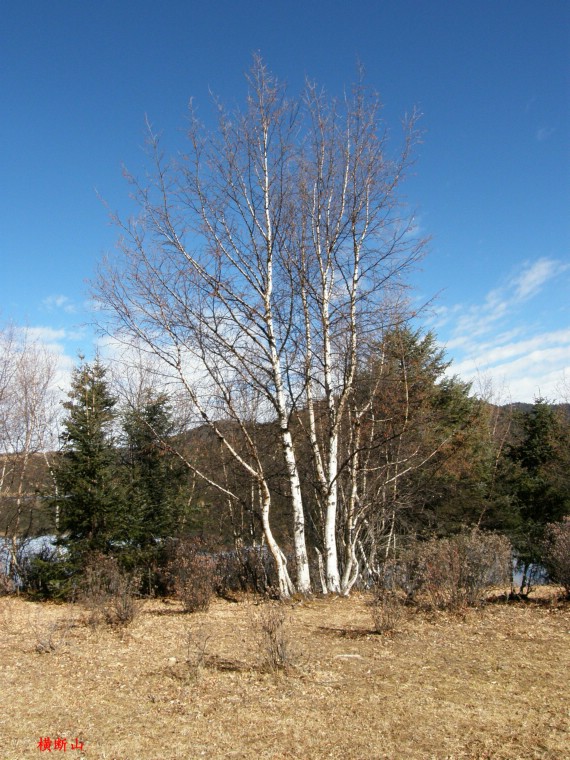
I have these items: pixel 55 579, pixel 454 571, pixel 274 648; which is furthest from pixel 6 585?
pixel 454 571

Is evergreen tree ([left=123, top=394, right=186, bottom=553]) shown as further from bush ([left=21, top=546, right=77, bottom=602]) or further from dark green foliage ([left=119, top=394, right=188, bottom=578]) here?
bush ([left=21, top=546, right=77, bottom=602])

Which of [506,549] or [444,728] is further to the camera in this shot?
[506,549]

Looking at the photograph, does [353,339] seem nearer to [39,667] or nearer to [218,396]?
[218,396]

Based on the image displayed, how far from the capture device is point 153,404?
1439 cm

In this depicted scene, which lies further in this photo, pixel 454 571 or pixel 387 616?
pixel 454 571

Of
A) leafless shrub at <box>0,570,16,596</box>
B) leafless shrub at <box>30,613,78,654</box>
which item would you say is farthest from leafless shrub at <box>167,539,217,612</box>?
leafless shrub at <box>0,570,16,596</box>

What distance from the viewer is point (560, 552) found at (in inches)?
287

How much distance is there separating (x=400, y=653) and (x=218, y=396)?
549cm

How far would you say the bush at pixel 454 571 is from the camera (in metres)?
6.85

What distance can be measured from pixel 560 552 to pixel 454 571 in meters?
1.72

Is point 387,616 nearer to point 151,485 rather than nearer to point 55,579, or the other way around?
point 55,579

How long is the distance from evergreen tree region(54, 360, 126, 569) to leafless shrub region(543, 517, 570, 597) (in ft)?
28.9

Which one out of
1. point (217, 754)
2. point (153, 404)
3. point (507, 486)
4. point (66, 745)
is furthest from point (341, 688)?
point (507, 486)

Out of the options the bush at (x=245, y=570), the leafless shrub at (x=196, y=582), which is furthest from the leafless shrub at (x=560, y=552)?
the leafless shrub at (x=196, y=582)
